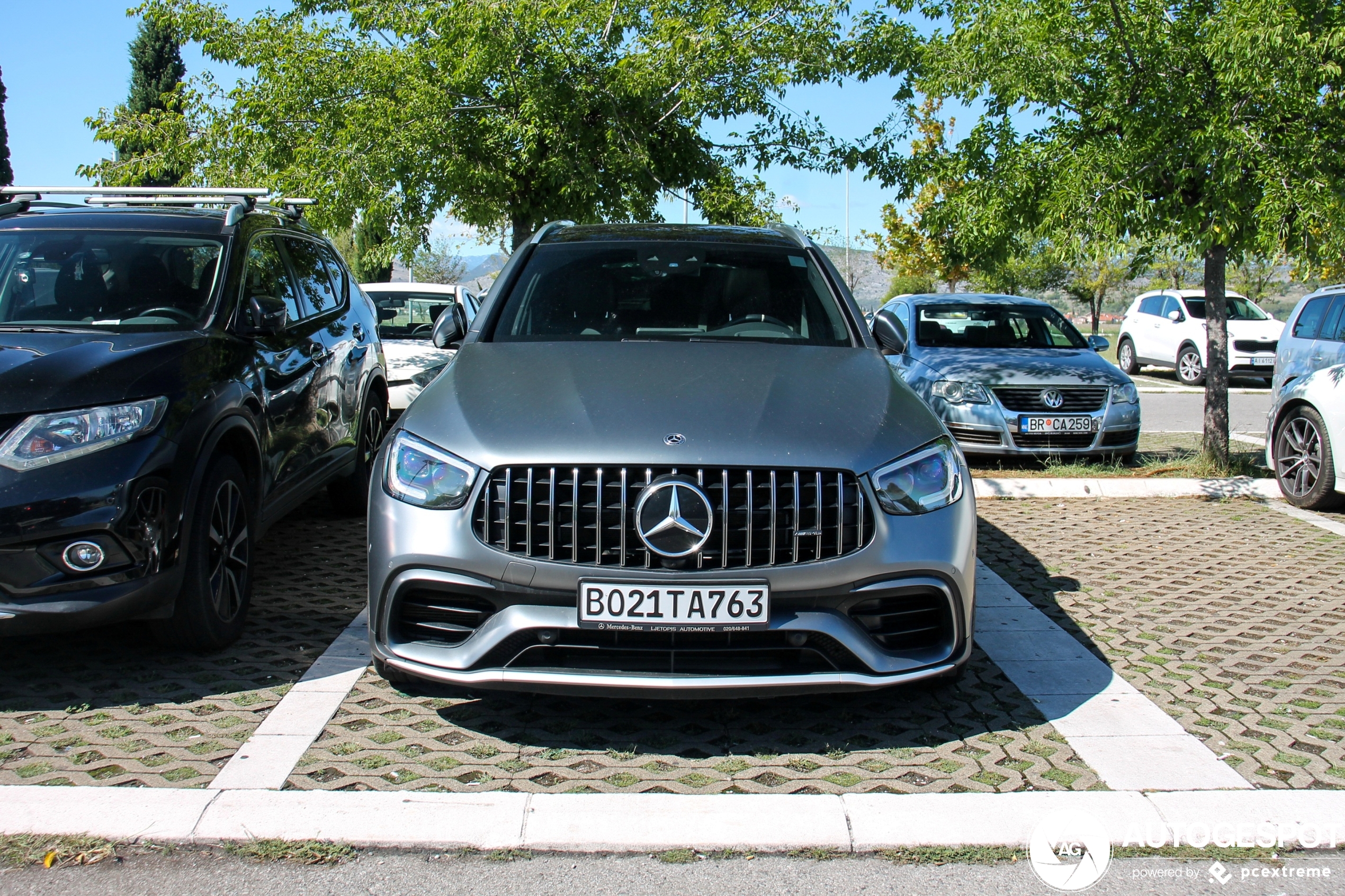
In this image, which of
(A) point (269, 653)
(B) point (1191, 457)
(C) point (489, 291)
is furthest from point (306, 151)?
(B) point (1191, 457)

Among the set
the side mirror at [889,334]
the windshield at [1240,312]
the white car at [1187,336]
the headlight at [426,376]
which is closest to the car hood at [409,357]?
the headlight at [426,376]

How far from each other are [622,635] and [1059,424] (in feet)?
23.4

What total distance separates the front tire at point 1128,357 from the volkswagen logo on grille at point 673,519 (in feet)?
74.5

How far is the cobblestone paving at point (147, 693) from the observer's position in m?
3.58

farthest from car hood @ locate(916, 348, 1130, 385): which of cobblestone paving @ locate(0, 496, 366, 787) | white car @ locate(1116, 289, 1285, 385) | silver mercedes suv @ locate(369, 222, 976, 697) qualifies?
white car @ locate(1116, 289, 1285, 385)

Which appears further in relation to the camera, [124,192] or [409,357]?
[409,357]

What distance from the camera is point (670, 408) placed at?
3.77 metres

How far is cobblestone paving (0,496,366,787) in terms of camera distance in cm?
358

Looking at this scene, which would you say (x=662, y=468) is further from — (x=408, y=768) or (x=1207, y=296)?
(x=1207, y=296)

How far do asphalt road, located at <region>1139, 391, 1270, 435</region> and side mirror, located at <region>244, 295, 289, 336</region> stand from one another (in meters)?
9.56

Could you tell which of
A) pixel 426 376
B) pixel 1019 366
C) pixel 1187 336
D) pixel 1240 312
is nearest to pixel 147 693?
pixel 426 376

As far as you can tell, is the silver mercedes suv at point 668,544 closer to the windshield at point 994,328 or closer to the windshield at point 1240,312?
the windshield at point 994,328

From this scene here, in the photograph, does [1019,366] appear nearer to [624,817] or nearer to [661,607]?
[661,607]

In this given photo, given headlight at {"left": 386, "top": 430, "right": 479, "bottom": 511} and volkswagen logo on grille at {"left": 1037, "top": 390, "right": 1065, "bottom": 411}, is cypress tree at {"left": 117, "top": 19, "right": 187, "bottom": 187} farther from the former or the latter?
headlight at {"left": 386, "top": 430, "right": 479, "bottom": 511}
